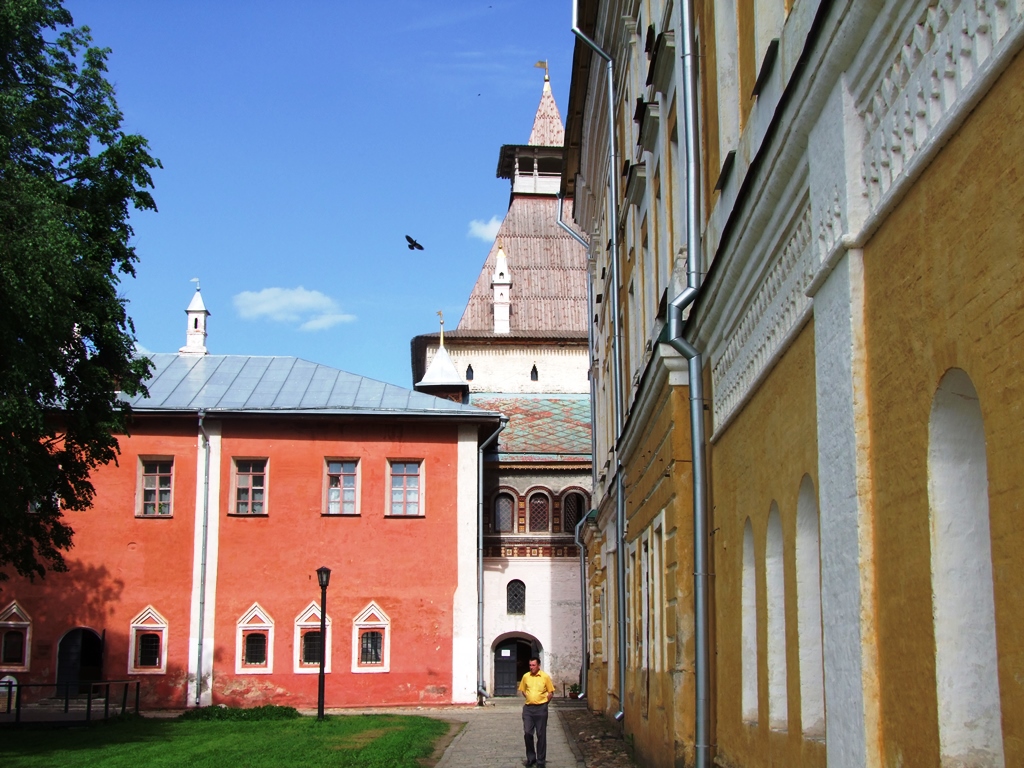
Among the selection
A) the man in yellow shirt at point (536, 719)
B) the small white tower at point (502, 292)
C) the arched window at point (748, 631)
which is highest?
the small white tower at point (502, 292)

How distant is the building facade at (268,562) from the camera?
2702 cm

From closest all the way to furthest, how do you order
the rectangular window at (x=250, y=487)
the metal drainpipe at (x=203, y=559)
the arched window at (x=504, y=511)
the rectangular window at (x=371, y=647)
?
the metal drainpipe at (x=203, y=559), the rectangular window at (x=371, y=647), the rectangular window at (x=250, y=487), the arched window at (x=504, y=511)

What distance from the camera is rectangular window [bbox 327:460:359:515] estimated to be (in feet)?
93.1

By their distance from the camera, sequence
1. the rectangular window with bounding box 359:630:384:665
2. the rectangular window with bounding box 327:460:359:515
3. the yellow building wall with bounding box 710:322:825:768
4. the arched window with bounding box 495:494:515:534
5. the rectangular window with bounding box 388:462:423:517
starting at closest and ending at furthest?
the yellow building wall with bounding box 710:322:825:768
the rectangular window with bounding box 359:630:384:665
the rectangular window with bounding box 327:460:359:515
the rectangular window with bounding box 388:462:423:517
the arched window with bounding box 495:494:515:534

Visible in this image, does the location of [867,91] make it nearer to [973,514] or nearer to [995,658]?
[973,514]

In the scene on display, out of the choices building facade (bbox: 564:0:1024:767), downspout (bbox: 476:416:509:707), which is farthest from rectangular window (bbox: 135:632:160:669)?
building facade (bbox: 564:0:1024:767)

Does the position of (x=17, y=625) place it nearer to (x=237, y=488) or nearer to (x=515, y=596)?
(x=237, y=488)

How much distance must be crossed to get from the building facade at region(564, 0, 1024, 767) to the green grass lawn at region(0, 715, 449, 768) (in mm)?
5815

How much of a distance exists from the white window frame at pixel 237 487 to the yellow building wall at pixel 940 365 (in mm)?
24353

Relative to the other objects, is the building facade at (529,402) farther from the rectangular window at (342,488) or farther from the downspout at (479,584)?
the rectangular window at (342,488)

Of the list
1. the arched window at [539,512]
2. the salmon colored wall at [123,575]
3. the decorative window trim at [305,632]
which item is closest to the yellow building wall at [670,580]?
the decorative window trim at [305,632]

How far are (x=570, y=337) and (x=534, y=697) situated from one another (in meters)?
32.4

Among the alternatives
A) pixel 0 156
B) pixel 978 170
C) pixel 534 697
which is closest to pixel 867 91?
pixel 978 170

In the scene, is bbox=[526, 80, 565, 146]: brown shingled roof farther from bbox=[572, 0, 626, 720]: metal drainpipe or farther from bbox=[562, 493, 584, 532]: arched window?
bbox=[572, 0, 626, 720]: metal drainpipe
